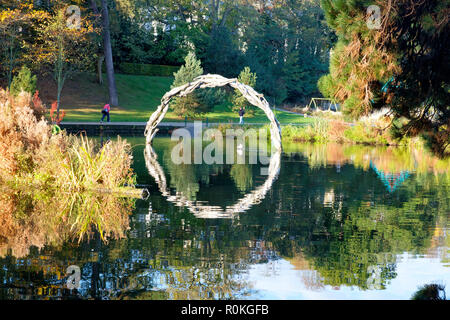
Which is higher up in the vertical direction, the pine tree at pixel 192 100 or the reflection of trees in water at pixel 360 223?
the pine tree at pixel 192 100

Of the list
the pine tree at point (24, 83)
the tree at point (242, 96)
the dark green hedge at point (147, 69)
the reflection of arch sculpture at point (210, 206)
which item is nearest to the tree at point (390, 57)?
the reflection of arch sculpture at point (210, 206)

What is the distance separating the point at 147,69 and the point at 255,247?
56.7m

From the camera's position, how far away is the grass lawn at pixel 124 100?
155 ft

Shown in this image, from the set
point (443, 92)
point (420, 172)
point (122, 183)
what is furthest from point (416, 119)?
point (420, 172)

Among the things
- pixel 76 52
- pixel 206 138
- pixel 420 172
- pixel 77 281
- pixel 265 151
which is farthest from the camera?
pixel 76 52

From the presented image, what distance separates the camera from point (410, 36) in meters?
8.68

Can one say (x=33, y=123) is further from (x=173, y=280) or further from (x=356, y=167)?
(x=356, y=167)

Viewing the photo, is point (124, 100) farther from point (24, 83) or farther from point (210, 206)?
point (210, 206)

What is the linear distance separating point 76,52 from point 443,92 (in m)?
37.1

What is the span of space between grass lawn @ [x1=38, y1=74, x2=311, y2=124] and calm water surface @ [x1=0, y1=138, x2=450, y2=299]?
99.0 feet

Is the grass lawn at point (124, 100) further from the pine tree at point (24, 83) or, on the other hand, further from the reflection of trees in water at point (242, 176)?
the reflection of trees in water at point (242, 176)

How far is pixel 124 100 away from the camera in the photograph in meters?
54.9

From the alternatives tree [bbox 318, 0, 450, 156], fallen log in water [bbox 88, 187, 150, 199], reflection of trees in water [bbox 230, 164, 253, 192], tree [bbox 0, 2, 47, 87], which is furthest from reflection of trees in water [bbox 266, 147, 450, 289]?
tree [bbox 0, 2, 47, 87]

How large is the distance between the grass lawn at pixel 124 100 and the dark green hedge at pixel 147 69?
4.00 feet
